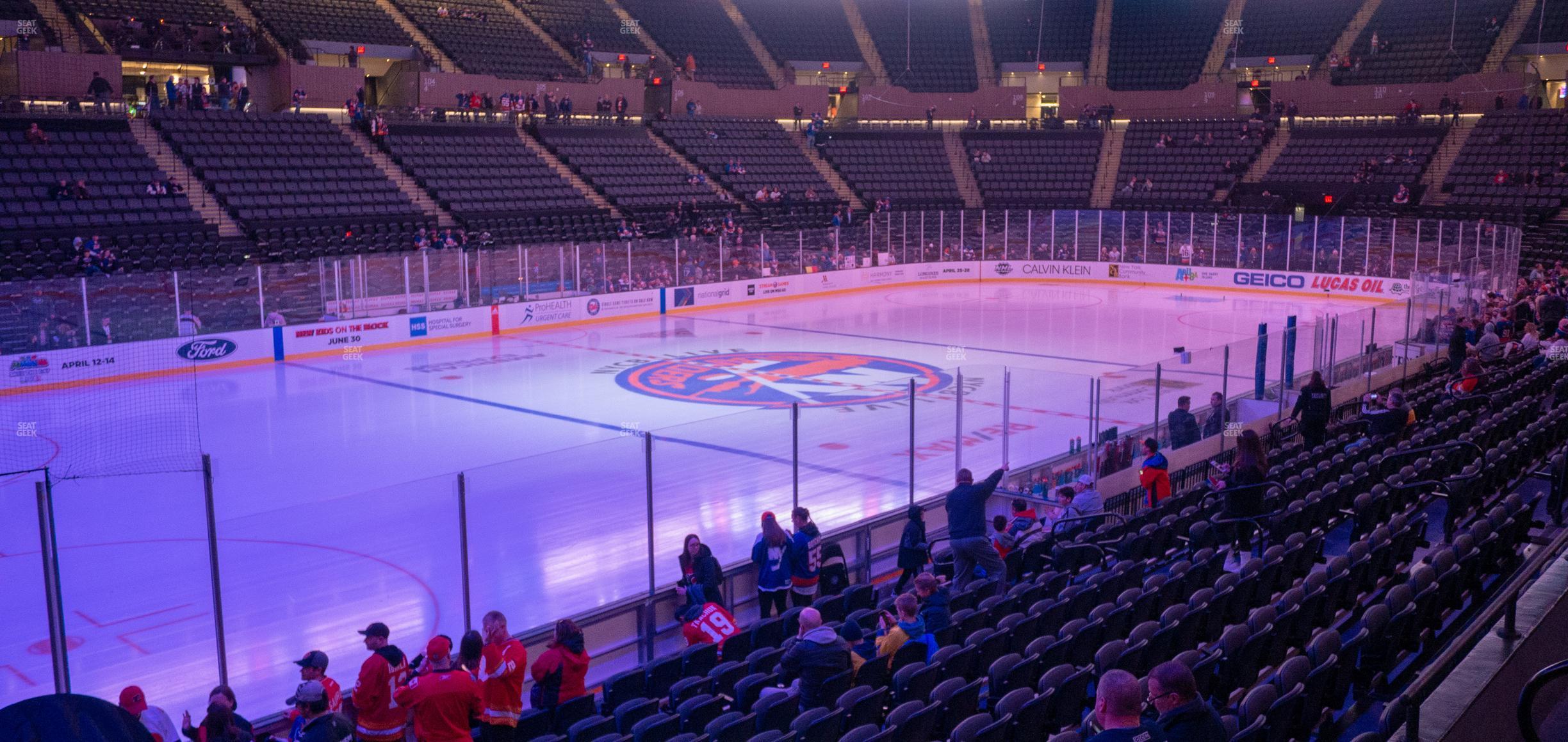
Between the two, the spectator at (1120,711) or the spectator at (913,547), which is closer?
the spectator at (1120,711)

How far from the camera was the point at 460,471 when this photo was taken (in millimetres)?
11047

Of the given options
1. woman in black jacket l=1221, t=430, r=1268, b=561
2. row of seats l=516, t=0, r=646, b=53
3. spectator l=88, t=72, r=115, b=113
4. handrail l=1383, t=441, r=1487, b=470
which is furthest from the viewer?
row of seats l=516, t=0, r=646, b=53

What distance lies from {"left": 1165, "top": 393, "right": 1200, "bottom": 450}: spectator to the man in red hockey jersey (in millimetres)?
9057

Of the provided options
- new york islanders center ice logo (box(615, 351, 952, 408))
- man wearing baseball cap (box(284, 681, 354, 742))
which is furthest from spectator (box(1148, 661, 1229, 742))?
new york islanders center ice logo (box(615, 351, 952, 408))

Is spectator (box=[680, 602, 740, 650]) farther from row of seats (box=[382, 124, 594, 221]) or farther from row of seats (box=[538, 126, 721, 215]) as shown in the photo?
row of seats (box=[538, 126, 721, 215])

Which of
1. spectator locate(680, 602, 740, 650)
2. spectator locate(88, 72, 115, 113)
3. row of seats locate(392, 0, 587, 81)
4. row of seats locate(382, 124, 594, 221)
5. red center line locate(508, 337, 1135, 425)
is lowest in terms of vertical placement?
spectator locate(680, 602, 740, 650)

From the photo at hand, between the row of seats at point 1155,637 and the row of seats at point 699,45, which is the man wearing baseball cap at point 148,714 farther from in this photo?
the row of seats at point 699,45

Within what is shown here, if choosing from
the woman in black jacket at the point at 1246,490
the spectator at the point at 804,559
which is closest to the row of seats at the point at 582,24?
the spectator at the point at 804,559

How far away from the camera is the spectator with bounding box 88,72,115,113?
31.6m

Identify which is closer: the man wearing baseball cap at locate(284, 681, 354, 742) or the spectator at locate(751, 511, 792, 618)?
the man wearing baseball cap at locate(284, 681, 354, 742)

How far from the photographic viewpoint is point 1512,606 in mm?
6301

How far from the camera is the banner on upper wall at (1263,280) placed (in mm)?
35250

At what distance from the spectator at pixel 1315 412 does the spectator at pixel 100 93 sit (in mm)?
29976

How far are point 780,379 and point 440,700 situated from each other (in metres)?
15.8
